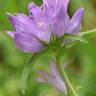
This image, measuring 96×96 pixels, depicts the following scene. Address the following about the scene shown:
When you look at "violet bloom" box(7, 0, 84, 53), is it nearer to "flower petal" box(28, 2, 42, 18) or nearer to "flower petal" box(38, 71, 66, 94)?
"flower petal" box(28, 2, 42, 18)

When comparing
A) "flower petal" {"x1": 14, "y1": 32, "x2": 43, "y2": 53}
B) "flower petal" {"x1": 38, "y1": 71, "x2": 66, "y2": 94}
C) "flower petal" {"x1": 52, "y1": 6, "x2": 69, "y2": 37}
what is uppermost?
Result: "flower petal" {"x1": 52, "y1": 6, "x2": 69, "y2": 37}

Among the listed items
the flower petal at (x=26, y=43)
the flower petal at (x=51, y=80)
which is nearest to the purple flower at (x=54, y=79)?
the flower petal at (x=51, y=80)

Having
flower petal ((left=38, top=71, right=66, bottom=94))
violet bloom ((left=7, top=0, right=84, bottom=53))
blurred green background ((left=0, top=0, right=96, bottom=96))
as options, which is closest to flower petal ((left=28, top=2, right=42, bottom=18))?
violet bloom ((left=7, top=0, right=84, bottom=53))

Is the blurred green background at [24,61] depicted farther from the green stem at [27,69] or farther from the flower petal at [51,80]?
the green stem at [27,69]

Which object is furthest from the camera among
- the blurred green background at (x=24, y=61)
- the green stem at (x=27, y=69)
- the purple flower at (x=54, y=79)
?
the blurred green background at (x=24, y=61)

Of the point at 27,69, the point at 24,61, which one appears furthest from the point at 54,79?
the point at 24,61

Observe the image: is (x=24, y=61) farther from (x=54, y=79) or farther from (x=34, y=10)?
(x=34, y=10)

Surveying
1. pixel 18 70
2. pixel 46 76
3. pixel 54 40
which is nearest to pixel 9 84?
pixel 18 70

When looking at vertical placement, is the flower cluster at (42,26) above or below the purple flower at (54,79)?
above

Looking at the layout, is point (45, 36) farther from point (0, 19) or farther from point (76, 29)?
point (0, 19)
